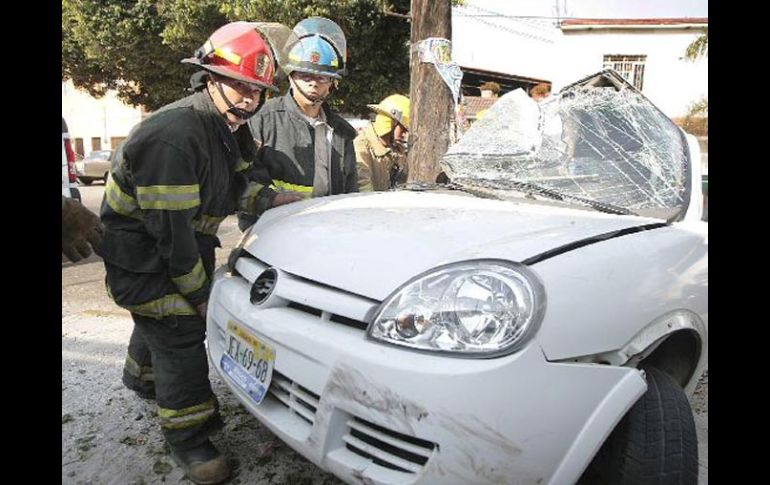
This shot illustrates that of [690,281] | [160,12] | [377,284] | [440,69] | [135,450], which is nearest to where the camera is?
[377,284]

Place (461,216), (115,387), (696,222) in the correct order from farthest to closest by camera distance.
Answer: (115,387), (696,222), (461,216)

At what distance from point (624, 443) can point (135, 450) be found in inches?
76.3

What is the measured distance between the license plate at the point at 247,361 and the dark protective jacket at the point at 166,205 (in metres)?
0.27

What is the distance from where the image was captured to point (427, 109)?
4457 millimetres

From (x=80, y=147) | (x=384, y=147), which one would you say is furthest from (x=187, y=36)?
(x=80, y=147)

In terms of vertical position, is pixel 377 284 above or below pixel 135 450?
above

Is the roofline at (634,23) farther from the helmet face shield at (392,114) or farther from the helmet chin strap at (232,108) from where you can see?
the helmet chin strap at (232,108)

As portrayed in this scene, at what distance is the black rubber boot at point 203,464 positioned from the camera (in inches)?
85.0

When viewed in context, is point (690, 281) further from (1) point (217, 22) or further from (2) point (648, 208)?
(1) point (217, 22)

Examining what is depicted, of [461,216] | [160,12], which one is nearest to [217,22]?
[160,12]

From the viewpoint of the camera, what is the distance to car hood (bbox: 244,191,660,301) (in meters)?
1.67

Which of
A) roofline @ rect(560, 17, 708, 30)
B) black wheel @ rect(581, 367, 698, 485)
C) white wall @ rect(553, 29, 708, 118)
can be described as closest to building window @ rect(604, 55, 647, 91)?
white wall @ rect(553, 29, 708, 118)

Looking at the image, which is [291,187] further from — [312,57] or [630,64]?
[630,64]

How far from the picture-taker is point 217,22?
11758 mm
